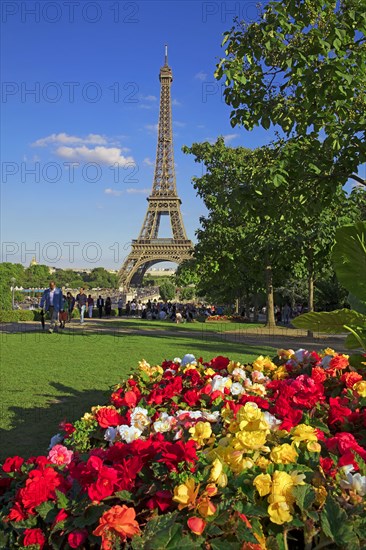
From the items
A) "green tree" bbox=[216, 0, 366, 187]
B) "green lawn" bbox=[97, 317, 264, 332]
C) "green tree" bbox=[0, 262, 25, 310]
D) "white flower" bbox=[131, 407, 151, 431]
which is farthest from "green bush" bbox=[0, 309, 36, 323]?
"white flower" bbox=[131, 407, 151, 431]

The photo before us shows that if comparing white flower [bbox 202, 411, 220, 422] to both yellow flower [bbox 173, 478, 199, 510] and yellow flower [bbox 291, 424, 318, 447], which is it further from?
yellow flower [bbox 173, 478, 199, 510]

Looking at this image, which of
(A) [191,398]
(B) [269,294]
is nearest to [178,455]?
(A) [191,398]

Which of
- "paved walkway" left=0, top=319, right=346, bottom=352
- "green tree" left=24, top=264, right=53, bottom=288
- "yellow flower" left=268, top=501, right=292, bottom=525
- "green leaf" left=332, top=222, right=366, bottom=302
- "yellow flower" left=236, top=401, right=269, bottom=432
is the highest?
"green tree" left=24, top=264, right=53, bottom=288

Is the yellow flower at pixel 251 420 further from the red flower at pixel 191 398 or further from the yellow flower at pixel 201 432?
the red flower at pixel 191 398

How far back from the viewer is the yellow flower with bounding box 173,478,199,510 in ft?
6.86

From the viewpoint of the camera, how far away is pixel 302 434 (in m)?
2.76

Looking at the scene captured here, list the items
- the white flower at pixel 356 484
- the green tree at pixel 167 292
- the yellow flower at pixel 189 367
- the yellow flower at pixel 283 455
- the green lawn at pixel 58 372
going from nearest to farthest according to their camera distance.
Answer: the white flower at pixel 356 484
the yellow flower at pixel 283 455
the yellow flower at pixel 189 367
the green lawn at pixel 58 372
the green tree at pixel 167 292

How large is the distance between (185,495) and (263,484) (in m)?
0.35

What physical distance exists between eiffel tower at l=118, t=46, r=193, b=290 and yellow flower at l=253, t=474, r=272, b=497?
63.7 m

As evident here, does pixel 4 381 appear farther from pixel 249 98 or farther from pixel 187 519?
pixel 187 519

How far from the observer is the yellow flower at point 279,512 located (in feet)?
6.85

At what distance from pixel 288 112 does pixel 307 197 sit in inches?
54.8

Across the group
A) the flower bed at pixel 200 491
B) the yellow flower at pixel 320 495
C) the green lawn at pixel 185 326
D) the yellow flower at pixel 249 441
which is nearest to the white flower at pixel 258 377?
the flower bed at pixel 200 491

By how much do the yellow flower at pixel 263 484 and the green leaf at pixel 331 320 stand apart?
277 centimetres
